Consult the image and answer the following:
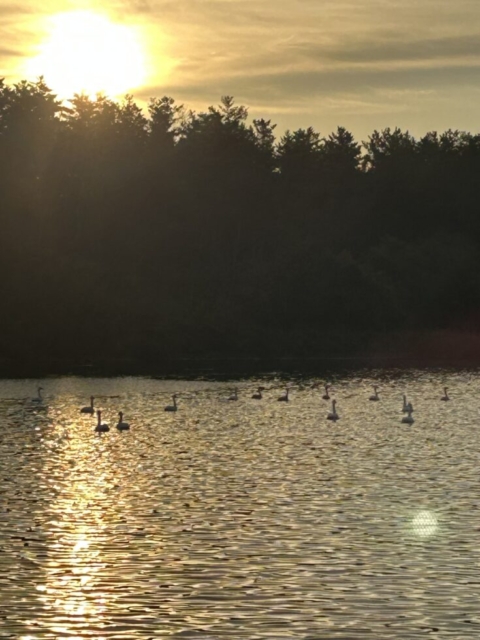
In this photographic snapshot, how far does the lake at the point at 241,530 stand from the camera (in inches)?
1048

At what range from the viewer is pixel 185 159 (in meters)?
181

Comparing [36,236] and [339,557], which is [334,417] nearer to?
[339,557]

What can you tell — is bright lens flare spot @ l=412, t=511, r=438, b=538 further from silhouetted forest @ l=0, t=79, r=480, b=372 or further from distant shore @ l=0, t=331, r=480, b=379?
silhouetted forest @ l=0, t=79, r=480, b=372

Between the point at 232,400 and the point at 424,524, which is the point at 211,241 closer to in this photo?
the point at 232,400

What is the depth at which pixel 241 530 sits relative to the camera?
36.0 metres

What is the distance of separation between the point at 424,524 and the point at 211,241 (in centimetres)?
14360

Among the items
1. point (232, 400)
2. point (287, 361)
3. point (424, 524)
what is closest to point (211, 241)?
point (287, 361)

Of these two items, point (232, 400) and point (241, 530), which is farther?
point (232, 400)

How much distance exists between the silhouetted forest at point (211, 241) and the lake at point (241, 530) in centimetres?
7691

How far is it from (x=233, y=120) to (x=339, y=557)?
16077 centimetres

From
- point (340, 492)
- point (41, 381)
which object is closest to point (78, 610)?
point (340, 492)

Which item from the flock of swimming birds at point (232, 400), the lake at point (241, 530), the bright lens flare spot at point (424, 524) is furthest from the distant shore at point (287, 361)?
the bright lens flare spot at point (424, 524)

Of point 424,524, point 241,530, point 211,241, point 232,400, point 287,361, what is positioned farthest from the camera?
point 211,241

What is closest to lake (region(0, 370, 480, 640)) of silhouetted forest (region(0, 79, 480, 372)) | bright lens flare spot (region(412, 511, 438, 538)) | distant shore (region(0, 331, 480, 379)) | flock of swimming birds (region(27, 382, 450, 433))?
bright lens flare spot (region(412, 511, 438, 538))
